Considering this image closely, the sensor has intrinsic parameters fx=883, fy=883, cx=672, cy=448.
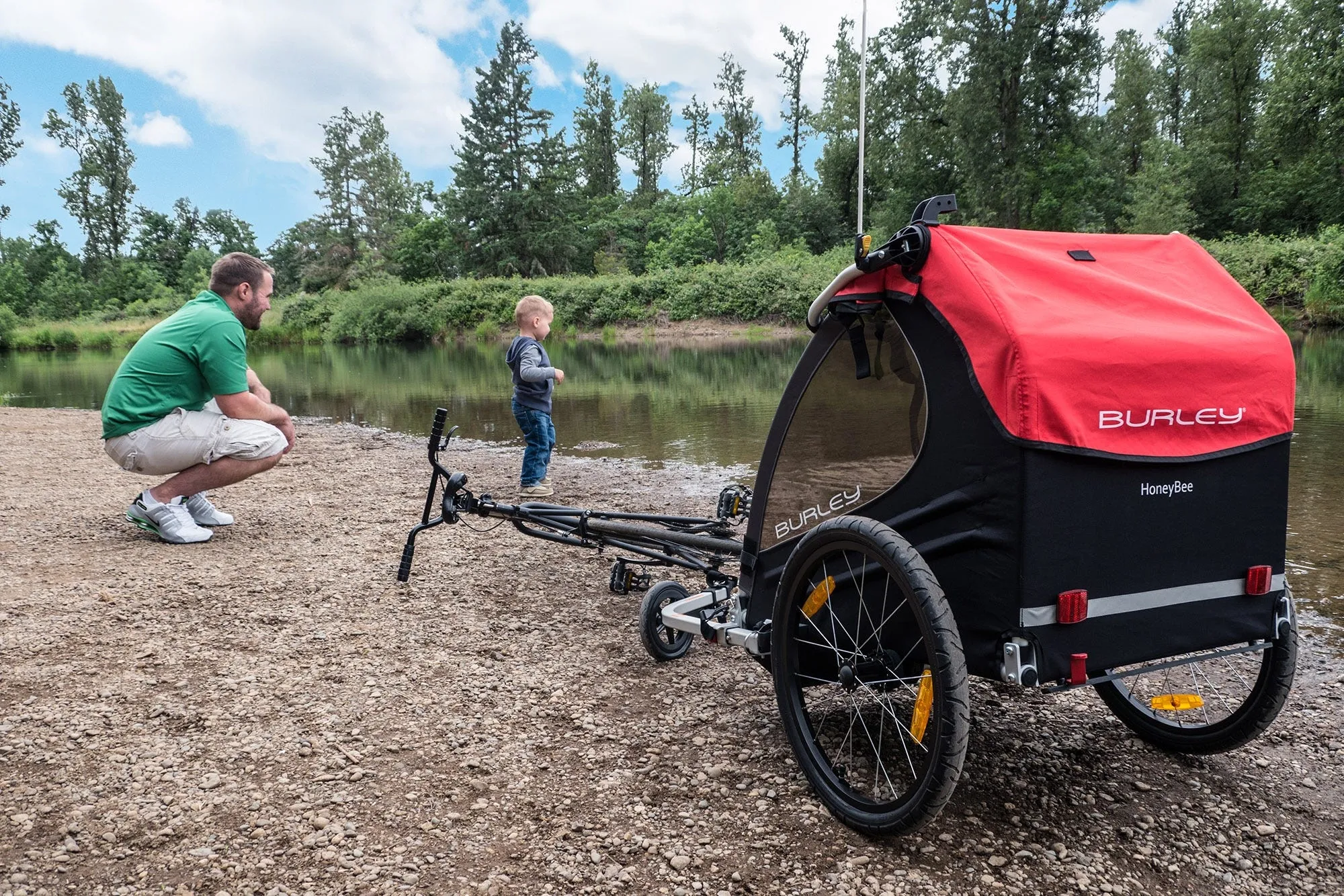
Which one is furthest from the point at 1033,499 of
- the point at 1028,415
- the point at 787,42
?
the point at 787,42

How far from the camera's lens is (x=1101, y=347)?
248 centimetres

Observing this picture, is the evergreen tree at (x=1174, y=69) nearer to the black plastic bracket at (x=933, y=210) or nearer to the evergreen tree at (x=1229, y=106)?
the evergreen tree at (x=1229, y=106)

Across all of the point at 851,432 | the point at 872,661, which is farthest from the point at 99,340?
the point at 872,661

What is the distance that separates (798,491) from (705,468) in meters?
6.65

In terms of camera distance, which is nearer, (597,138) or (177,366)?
(177,366)

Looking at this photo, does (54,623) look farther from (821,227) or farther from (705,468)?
(821,227)

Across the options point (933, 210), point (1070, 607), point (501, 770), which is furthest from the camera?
point (501, 770)

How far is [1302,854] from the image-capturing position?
2.63 metres

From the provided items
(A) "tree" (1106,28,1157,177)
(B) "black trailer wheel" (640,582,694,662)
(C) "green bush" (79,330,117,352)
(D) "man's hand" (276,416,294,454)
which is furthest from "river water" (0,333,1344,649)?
(A) "tree" (1106,28,1157,177)

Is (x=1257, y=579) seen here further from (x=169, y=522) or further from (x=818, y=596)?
(x=169, y=522)

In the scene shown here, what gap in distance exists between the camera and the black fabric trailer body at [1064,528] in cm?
245

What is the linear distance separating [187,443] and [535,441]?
309cm

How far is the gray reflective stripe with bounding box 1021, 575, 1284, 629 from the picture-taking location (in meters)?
2.46

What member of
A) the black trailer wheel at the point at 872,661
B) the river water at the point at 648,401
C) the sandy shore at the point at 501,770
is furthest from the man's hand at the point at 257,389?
the black trailer wheel at the point at 872,661
